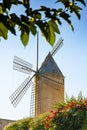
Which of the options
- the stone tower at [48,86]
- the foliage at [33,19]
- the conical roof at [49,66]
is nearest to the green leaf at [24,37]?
the foliage at [33,19]

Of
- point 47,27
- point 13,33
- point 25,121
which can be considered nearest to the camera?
point 13,33

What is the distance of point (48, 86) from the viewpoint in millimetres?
41969

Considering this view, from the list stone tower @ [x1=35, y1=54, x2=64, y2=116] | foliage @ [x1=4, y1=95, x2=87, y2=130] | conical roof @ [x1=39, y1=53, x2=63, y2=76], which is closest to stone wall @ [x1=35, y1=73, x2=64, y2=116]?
stone tower @ [x1=35, y1=54, x2=64, y2=116]

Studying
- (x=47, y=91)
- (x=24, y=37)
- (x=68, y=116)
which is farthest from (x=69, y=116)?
(x=47, y=91)

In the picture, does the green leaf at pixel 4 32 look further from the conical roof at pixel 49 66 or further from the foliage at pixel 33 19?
the conical roof at pixel 49 66

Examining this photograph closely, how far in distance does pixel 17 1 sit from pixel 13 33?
22 cm

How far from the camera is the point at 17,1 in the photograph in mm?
2738

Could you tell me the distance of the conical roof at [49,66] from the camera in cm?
4201

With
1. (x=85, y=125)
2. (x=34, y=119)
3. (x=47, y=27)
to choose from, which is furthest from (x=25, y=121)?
(x=47, y=27)

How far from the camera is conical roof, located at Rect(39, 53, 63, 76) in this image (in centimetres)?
4201

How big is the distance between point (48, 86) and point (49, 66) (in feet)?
6.89

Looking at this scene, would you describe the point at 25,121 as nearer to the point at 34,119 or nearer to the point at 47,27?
the point at 34,119

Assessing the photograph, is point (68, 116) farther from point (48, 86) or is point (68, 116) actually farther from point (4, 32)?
point (48, 86)

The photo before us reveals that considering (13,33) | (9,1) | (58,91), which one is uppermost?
(58,91)
